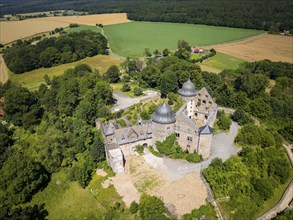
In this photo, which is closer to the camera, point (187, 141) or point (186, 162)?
point (186, 162)

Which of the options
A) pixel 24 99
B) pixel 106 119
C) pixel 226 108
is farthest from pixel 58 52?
pixel 226 108

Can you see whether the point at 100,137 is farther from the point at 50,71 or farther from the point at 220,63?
the point at 220,63

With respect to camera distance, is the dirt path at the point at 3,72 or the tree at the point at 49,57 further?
the tree at the point at 49,57

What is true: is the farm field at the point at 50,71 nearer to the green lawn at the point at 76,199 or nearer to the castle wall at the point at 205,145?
the green lawn at the point at 76,199

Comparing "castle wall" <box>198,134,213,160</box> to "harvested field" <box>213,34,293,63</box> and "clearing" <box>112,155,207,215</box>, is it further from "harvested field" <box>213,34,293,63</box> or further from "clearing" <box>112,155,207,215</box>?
"harvested field" <box>213,34,293,63</box>

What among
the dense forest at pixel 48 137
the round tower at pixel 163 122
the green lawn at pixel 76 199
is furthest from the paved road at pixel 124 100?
the green lawn at pixel 76 199

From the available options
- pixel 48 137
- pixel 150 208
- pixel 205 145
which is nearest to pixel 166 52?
pixel 205 145
